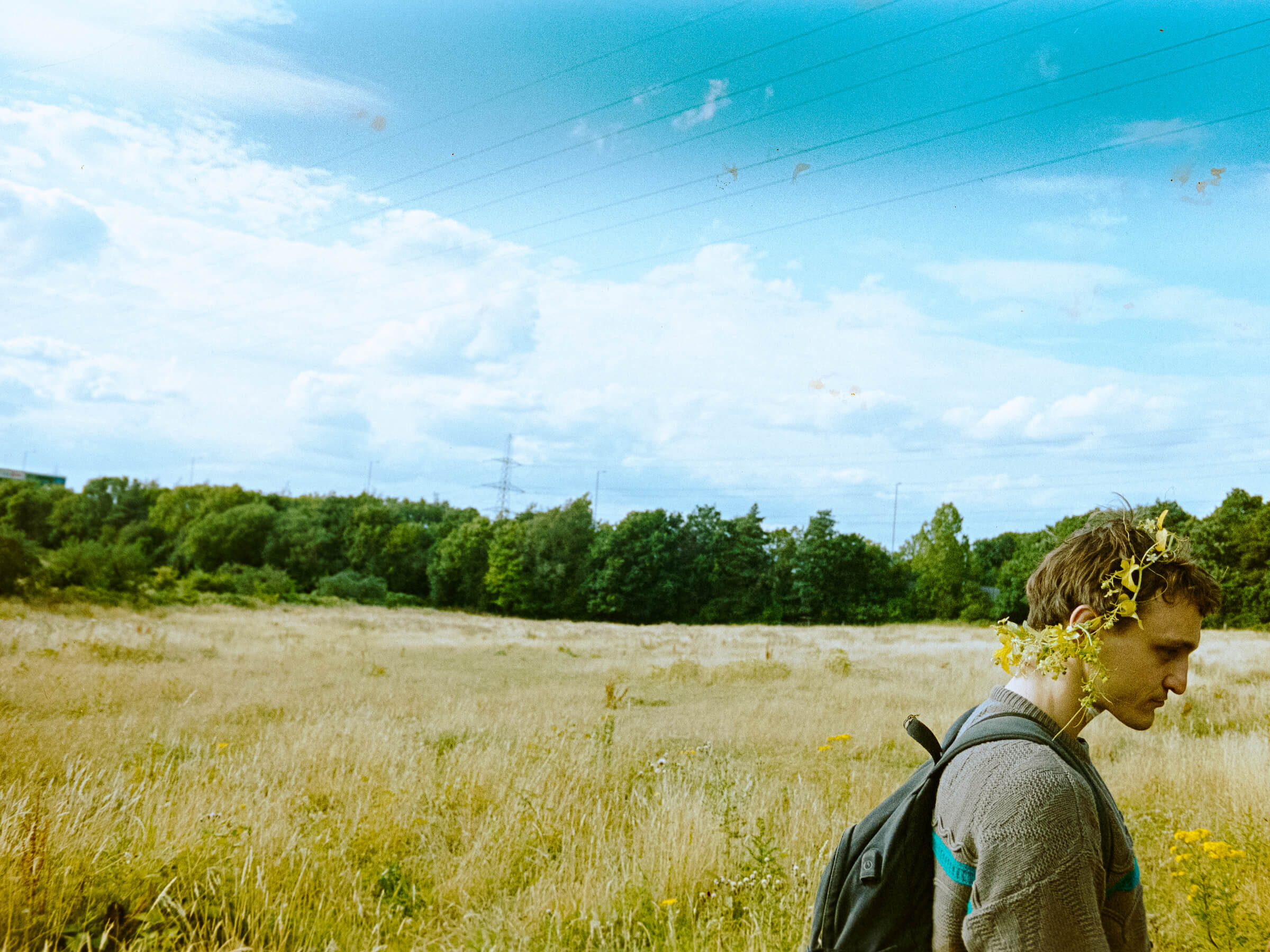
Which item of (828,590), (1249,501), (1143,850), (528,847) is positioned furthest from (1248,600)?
(528,847)

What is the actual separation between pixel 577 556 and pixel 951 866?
7140 centimetres

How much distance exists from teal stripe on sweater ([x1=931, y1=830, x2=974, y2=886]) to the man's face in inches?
21.2

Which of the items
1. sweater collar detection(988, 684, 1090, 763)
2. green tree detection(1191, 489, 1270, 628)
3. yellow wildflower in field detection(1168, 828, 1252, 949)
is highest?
green tree detection(1191, 489, 1270, 628)

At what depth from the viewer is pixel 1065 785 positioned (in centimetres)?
174

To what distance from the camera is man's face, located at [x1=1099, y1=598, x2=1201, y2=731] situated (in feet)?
6.56

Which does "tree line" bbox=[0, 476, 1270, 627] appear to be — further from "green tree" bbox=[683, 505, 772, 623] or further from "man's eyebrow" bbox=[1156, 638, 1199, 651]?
"man's eyebrow" bbox=[1156, 638, 1199, 651]

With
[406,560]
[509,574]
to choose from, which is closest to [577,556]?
[509,574]

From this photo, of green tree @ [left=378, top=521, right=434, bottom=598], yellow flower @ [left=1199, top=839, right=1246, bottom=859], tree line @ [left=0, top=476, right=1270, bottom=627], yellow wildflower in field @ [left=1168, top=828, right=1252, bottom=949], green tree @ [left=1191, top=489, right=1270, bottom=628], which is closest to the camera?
yellow wildflower in field @ [left=1168, top=828, right=1252, bottom=949]

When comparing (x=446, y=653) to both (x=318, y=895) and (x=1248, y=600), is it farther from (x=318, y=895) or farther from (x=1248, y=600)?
(x=1248, y=600)

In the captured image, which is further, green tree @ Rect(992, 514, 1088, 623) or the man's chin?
green tree @ Rect(992, 514, 1088, 623)

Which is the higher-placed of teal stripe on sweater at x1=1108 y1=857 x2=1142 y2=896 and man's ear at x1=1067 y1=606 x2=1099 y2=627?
man's ear at x1=1067 y1=606 x2=1099 y2=627

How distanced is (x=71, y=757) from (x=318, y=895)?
4.49 m

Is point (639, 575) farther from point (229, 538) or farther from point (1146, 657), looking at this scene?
point (1146, 657)

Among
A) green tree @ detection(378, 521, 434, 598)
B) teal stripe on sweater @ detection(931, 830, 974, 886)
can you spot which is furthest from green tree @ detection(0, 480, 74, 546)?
teal stripe on sweater @ detection(931, 830, 974, 886)
